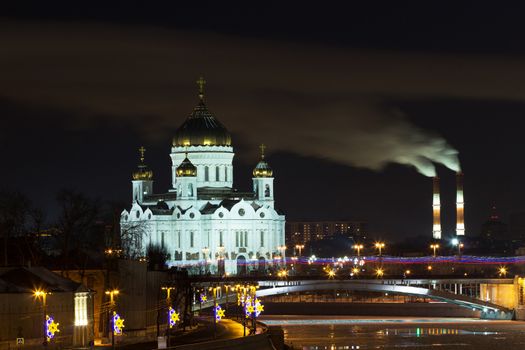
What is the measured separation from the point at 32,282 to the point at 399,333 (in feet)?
158

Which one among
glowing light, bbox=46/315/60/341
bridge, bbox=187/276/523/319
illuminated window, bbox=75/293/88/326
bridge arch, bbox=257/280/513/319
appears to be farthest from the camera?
bridge, bbox=187/276/523/319

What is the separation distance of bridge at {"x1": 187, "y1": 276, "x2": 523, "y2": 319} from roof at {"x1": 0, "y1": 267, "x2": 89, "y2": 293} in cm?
5587

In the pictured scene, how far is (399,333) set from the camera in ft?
408

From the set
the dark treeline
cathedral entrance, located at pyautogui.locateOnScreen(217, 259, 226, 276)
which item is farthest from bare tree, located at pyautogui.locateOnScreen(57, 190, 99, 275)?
cathedral entrance, located at pyautogui.locateOnScreen(217, 259, 226, 276)

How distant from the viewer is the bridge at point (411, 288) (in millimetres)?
142500

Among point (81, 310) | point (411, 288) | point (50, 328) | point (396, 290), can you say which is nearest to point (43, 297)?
point (50, 328)

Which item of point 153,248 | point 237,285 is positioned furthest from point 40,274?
point 153,248

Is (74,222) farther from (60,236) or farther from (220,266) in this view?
(220,266)

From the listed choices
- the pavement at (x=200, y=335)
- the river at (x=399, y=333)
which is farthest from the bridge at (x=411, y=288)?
the pavement at (x=200, y=335)

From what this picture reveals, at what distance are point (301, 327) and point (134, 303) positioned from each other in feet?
117

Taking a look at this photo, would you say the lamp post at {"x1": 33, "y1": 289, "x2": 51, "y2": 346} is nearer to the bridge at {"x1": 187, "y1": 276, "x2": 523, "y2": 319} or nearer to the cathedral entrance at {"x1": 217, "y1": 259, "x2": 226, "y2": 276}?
the bridge at {"x1": 187, "y1": 276, "x2": 523, "y2": 319}

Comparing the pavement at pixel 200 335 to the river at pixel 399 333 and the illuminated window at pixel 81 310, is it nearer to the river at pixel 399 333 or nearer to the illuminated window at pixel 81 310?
the illuminated window at pixel 81 310

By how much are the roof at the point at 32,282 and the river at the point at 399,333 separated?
25077 millimetres

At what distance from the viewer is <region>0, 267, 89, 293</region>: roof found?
79000 millimetres
